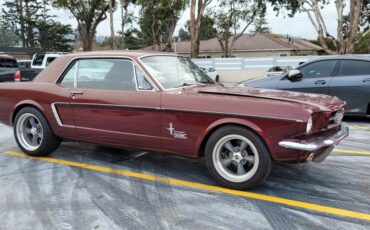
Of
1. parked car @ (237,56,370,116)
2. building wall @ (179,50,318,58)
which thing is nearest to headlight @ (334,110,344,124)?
parked car @ (237,56,370,116)

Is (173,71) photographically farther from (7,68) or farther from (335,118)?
(7,68)

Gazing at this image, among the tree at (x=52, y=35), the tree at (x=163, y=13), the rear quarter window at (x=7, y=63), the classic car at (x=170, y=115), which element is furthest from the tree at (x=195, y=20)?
the tree at (x=52, y=35)

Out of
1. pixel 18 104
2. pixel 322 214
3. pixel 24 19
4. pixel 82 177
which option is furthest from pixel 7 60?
pixel 24 19

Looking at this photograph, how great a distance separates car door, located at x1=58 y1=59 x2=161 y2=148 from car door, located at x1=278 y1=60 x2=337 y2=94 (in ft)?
16.3

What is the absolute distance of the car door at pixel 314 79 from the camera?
8625 millimetres

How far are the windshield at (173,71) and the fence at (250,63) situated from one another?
2090 cm

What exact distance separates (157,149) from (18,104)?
244 cm

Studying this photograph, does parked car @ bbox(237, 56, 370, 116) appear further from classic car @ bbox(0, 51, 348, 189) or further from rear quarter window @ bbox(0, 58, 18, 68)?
rear quarter window @ bbox(0, 58, 18, 68)

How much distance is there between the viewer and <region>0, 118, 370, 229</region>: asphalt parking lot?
3.52 meters

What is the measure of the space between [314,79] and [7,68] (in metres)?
10.0

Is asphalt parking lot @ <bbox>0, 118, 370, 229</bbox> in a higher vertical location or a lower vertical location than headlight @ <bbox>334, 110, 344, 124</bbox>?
lower

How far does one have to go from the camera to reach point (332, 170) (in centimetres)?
495

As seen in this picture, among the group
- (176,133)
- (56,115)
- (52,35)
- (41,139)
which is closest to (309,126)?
(176,133)

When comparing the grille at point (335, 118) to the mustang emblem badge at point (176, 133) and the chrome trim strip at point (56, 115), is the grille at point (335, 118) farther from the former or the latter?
the chrome trim strip at point (56, 115)
